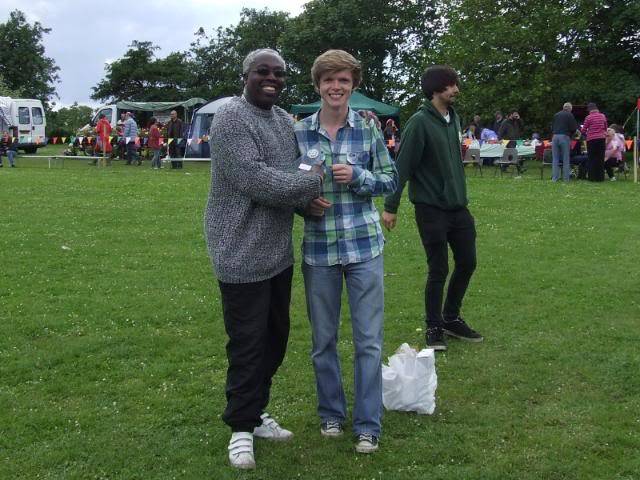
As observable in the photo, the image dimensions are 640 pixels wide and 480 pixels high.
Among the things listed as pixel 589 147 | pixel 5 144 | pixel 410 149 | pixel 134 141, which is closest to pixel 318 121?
pixel 410 149

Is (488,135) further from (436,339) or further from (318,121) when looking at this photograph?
(318,121)

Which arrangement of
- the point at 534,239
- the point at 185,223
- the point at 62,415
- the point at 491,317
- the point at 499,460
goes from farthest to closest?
the point at 185,223, the point at 534,239, the point at 491,317, the point at 62,415, the point at 499,460

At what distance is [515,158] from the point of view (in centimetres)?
2056

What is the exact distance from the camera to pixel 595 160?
18.4 m

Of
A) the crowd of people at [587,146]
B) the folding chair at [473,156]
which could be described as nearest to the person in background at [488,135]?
the folding chair at [473,156]

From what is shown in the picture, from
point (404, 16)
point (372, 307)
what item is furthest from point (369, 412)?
point (404, 16)

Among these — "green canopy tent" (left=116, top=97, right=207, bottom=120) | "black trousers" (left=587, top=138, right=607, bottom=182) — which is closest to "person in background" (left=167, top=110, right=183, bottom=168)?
"green canopy tent" (left=116, top=97, right=207, bottom=120)

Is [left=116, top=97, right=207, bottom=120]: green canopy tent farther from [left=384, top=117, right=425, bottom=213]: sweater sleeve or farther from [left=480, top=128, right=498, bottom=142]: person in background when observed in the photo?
[left=384, top=117, right=425, bottom=213]: sweater sleeve

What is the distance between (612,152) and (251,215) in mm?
17738

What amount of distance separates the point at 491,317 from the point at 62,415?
11.8ft

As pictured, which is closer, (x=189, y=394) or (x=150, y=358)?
(x=189, y=394)

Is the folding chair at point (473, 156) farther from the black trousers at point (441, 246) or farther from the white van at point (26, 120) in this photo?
the white van at point (26, 120)

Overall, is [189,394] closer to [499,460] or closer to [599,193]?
[499,460]

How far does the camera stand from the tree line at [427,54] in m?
29.3
